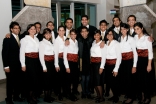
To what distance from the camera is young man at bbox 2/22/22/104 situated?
3459mm

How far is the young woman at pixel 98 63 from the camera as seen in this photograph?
350cm

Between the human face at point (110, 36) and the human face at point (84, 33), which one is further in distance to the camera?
the human face at point (84, 33)

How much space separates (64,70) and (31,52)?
2.51 feet

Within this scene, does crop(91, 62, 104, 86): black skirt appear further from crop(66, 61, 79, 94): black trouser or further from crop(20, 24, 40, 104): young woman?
crop(20, 24, 40, 104): young woman

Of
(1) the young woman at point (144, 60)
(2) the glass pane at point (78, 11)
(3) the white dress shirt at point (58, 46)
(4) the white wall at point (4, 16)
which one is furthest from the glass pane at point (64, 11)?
(1) the young woman at point (144, 60)

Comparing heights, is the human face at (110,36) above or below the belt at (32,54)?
above

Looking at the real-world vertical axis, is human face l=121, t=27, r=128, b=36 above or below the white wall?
below

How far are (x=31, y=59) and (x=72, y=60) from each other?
0.78m

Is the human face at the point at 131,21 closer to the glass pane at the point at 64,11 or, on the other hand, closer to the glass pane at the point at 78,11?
the glass pane at the point at 64,11

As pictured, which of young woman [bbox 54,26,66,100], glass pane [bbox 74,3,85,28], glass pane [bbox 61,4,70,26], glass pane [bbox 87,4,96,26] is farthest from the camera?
glass pane [bbox 87,4,96,26]

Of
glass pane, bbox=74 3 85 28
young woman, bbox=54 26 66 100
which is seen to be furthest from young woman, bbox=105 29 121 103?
glass pane, bbox=74 3 85 28

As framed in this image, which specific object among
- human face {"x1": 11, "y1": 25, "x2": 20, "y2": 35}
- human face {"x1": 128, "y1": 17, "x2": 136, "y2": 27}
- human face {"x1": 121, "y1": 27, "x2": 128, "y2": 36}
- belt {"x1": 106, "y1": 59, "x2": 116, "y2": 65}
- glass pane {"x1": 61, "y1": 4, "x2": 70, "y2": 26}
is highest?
glass pane {"x1": 61, "y1": 4, "x2": 70, "y2": 26}

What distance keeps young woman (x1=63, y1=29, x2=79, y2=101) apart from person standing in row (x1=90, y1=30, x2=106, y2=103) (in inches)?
13.7

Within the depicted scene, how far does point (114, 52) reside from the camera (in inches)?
136
